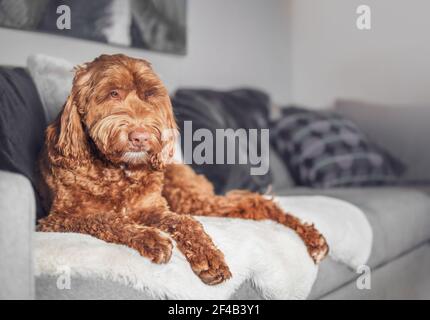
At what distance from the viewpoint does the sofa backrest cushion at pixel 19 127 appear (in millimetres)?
1036

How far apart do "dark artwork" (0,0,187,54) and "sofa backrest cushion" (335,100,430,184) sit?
1245mm

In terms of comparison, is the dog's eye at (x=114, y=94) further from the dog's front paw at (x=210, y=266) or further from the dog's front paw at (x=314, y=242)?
the dog's front paw at (x=314, y=242)

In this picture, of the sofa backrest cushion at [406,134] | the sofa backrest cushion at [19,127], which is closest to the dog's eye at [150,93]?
the sofa backrest cushion at [19,127]

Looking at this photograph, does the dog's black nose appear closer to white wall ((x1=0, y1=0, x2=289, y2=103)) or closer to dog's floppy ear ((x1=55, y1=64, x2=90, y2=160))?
dog's floppy ear ((x1=55, y1=64, x2=90, y2=160))

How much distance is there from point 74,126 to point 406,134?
1.73 meters

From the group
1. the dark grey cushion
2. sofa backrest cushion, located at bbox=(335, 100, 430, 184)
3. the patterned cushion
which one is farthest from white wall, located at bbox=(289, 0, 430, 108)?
the dark grey cushion

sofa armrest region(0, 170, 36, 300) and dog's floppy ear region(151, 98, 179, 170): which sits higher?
dog's floppy ear region(151, 98, 179, 170)

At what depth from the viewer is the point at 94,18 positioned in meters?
1.29

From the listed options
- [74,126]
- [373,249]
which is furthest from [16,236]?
[373,249]

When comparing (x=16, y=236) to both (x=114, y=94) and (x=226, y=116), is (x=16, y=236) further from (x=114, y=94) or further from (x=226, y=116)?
(x=226, y=116)

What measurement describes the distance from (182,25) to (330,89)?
957 millimetres

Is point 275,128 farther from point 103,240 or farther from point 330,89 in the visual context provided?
point 103,240

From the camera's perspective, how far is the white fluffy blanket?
97cm
